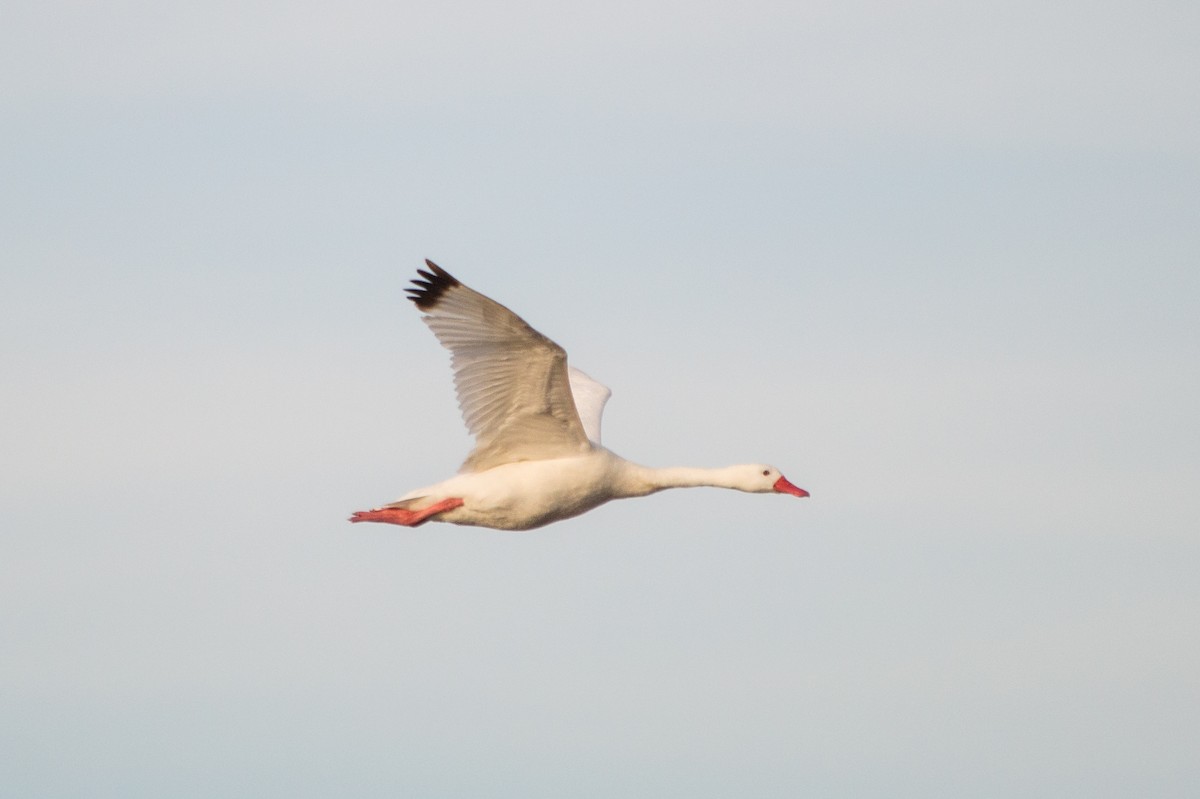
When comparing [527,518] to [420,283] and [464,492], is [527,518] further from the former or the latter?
[420,283]

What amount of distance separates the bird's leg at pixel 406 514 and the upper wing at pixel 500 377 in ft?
1.52

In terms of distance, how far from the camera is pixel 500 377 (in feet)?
74.1

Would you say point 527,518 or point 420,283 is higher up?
point 420,283

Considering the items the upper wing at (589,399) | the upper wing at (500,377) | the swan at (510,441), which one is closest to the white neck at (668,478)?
the swan at (510,441)

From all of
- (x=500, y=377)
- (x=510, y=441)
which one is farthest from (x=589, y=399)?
(x=500, y=377)

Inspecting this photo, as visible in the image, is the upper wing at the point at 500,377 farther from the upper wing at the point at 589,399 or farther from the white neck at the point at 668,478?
the upper wing at the point at 589,399

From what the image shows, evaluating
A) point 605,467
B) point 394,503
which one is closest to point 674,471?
point 605,467

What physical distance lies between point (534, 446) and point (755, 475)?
8.29ft

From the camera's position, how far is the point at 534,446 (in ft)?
76.2

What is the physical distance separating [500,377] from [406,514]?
1764mm

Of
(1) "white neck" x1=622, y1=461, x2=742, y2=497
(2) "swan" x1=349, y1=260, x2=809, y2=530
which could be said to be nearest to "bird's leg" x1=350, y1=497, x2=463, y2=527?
(2) "swan" x1=349, y1=260, x2=809, y2=530

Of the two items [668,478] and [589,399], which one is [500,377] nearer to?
[668,478]

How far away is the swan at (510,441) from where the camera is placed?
2223cm

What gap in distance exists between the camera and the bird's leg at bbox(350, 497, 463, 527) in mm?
23234
